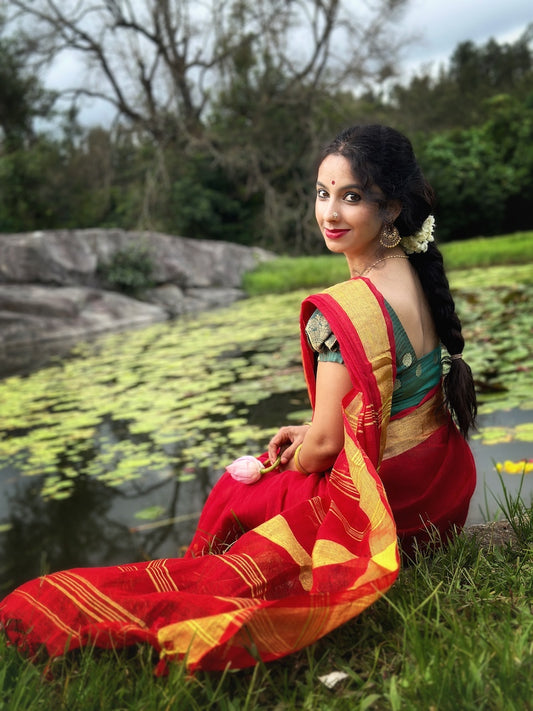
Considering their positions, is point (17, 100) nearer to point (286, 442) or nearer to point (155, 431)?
point (155, 431)

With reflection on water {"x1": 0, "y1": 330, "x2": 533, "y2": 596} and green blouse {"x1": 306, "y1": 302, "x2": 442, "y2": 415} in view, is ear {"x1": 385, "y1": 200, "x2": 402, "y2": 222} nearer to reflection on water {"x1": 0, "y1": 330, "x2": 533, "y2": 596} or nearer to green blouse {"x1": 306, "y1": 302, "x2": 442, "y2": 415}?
green blouse {"x1": 306, "y1": 302, "x2": 442, "y2": 415}

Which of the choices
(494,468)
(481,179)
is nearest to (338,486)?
(494,468)

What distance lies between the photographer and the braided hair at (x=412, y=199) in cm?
148

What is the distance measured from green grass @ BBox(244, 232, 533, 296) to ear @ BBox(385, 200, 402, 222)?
8.82m

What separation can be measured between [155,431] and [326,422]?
2.42 meters

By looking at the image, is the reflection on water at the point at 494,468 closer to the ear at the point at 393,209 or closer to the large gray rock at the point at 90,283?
the ear at the point at 393,209

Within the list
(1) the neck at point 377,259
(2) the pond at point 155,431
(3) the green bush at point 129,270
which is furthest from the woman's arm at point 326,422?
(3) the green bush at point 129,270

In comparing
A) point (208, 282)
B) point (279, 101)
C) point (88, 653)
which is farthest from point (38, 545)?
point (279, 101)

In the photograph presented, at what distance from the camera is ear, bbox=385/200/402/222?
1510 mm

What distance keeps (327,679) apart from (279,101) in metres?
14.6

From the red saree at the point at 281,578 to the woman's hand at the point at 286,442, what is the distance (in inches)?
3.9

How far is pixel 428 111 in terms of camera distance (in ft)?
85.5

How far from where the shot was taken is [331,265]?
37.5 feet

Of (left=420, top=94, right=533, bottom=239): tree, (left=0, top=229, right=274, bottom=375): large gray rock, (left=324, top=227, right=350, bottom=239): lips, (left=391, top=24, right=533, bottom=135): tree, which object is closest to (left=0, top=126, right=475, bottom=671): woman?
(left=324, top=227, right=350, bottom=239): lips
